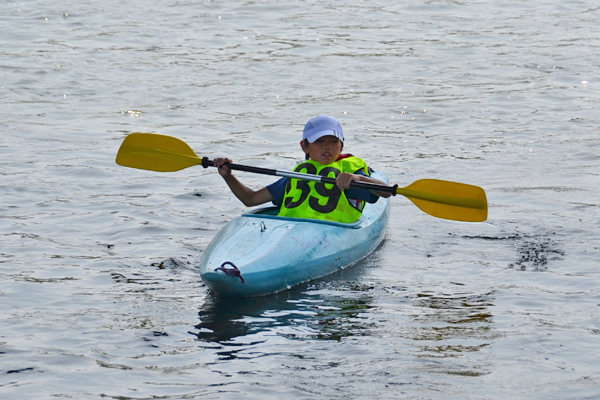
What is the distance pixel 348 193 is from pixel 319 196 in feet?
0.66

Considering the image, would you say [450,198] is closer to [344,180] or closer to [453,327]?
[344,180]

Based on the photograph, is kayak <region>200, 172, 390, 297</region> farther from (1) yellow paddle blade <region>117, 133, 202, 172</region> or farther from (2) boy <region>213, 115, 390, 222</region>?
(1) yellow paddle blade <region>117, 133, 202, 172</region>

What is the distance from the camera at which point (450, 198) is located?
5.91 metres

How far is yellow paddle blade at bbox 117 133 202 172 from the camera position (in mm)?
6793

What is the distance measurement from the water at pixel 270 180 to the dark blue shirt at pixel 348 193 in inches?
19.6

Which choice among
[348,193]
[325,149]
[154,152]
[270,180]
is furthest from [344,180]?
[270,180]

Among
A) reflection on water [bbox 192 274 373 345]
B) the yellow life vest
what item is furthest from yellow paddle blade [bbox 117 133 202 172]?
reflection on water [bbox 192 274 373 345]

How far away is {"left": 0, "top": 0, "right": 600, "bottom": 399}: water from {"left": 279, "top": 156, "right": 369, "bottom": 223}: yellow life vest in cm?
46

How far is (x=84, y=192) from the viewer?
8070 mm

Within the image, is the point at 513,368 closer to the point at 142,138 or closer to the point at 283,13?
the point at 142,138

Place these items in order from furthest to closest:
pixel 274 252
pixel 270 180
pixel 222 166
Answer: pixel 270 180 → pixel 222 166 → pixel 274 252

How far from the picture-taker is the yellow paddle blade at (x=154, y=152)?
6793 mm

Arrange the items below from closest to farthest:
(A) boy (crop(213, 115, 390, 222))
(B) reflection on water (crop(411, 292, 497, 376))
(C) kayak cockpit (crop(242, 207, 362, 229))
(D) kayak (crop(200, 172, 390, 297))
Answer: (B) reflection on water (crop(411, 292, 497, 376))
(D) kayak (crop(200, 172, 390, 297))
(C) kayak cockpit (crop(242, 207, 362, 229))
(A) boy (crop(213, 115, 390, 222))

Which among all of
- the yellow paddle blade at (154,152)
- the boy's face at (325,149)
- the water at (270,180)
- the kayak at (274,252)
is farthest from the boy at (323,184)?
the yellow paddle blade at (154,152)
